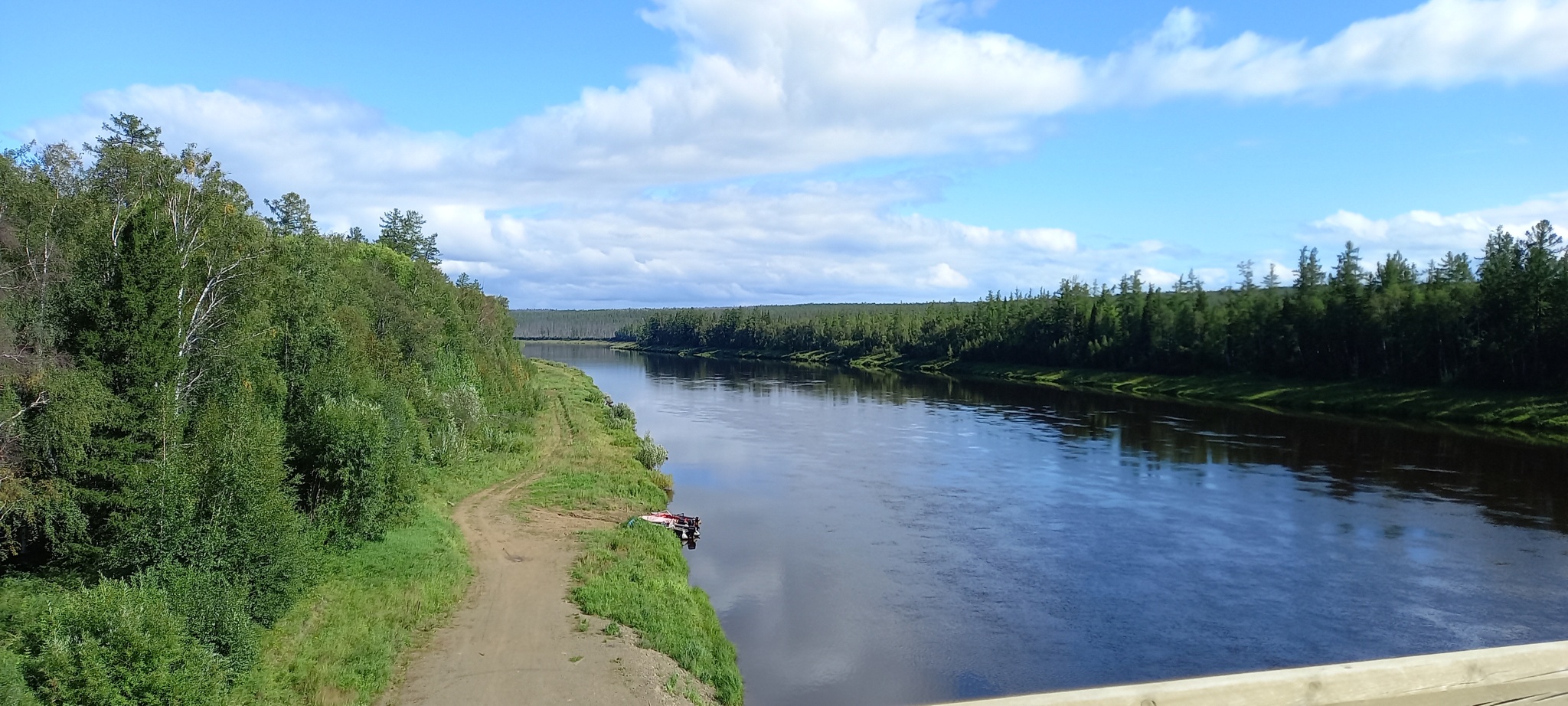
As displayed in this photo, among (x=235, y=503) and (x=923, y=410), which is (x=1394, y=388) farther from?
(x=235, y=503)

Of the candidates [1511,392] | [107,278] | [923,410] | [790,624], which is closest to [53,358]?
[107,278]

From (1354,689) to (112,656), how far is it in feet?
46.9

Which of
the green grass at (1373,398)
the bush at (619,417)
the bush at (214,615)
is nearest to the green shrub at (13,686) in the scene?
the bush at (214,615)

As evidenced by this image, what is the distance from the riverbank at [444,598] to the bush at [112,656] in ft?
4.94

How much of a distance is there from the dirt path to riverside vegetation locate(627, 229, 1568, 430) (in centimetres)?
6501

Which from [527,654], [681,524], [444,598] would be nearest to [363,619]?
[444,598]

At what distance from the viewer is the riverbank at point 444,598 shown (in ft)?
51.9

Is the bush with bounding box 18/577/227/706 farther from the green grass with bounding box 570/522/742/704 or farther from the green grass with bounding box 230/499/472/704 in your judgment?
the green grass with bounding box 570/522/742/704

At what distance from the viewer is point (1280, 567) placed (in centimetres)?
2759

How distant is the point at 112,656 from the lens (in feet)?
39.2

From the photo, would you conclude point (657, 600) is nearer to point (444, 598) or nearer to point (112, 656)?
point (444, 598)

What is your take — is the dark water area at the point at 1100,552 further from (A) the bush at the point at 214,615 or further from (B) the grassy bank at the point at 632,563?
(A) the bush at the point at 214,615

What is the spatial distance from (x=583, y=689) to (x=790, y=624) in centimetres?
760

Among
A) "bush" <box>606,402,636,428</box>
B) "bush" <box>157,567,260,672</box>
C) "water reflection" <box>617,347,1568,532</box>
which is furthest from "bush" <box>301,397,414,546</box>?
"water reflection" <box>617,347,1568,532</box>
